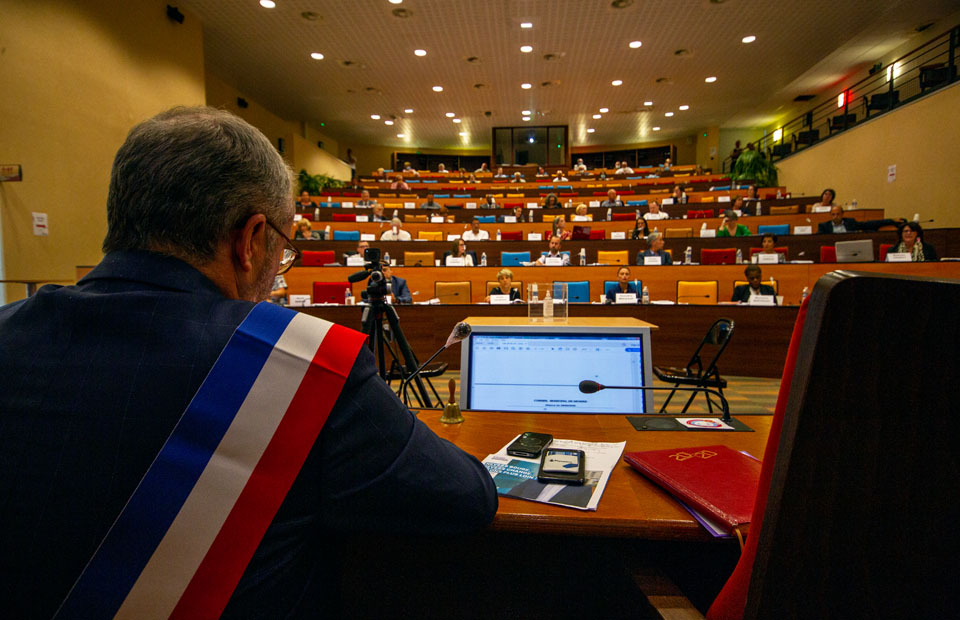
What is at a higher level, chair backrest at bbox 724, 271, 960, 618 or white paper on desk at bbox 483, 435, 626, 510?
chair backrest at bbox 724, 271, 960, 618

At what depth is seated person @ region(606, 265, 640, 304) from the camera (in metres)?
4.63

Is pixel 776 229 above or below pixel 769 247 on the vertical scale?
above

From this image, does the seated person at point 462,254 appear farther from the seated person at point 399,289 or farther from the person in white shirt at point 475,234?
the person in white shirt at point 475,234

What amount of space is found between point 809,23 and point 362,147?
1409 centimetres

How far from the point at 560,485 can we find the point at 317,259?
553 centimetres

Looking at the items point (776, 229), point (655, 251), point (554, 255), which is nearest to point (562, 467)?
point (554, 255)

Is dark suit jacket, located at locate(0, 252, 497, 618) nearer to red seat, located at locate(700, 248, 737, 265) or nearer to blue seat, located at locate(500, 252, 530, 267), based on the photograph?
blue seat, located at locate(500, 252, 530, 267)

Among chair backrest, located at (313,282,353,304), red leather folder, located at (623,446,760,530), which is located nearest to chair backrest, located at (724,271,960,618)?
red leather folder, located at (623,446,760,530)

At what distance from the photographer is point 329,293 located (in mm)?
4930

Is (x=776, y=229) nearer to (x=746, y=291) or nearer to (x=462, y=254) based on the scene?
(x=746, y=291)

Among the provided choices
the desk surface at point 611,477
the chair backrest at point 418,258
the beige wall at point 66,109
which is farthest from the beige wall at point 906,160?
the beige wall at point 66,109

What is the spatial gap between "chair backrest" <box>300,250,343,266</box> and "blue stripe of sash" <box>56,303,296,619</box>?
5.48 m

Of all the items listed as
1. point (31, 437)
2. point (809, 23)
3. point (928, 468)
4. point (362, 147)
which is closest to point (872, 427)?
point (928, 468)

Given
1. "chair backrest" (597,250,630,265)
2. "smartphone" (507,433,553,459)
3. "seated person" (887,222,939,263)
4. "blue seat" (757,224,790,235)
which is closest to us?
"smartphone" (507,433,553,459)
